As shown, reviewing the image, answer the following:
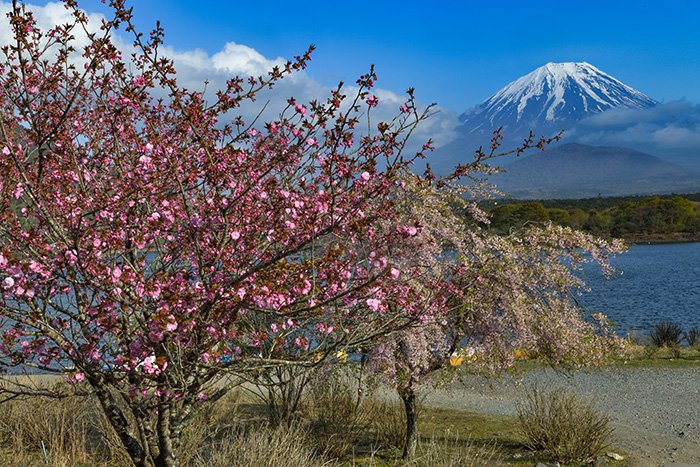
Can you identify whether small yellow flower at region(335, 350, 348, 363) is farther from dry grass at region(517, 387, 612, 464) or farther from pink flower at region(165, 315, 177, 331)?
dry grass at region(517, 387, 612, 464)

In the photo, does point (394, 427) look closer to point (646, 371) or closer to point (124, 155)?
point (124, 155)

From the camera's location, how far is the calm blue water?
29.8 metres

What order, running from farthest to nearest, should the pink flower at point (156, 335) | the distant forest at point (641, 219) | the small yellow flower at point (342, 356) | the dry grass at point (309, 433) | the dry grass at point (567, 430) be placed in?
1. the distant forest at point (641, 219)
2. the dry grass at point (567, 430)
3. the dry grass at point (309, 433)
4. the small yellow flower at point (342, 356)
5. the pink flower at point (156, 335)

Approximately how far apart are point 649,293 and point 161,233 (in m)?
38.7

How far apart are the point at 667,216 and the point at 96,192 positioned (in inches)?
3791

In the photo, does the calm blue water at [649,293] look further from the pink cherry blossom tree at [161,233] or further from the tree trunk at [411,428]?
the pink cherry blossom tree at [161,233]

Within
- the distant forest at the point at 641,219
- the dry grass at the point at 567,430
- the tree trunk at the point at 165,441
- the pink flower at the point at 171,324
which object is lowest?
the dry grass at the point at 567,430

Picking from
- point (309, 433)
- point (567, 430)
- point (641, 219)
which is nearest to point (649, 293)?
point (567, 430)

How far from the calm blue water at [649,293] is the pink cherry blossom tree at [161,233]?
652 inches

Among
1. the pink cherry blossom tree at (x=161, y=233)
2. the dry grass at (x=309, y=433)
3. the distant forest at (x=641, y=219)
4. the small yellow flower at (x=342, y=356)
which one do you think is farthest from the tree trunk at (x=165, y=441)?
the distant forest at (x=641, y=219)

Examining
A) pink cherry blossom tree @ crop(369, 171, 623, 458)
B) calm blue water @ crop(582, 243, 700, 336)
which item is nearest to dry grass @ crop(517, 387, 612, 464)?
pink cherry blossom tree @ crop(369, 171, 623, 458)

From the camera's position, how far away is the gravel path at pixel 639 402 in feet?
35.0

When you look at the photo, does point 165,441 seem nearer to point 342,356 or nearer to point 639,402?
point 342,356

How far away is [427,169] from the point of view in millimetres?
5086
